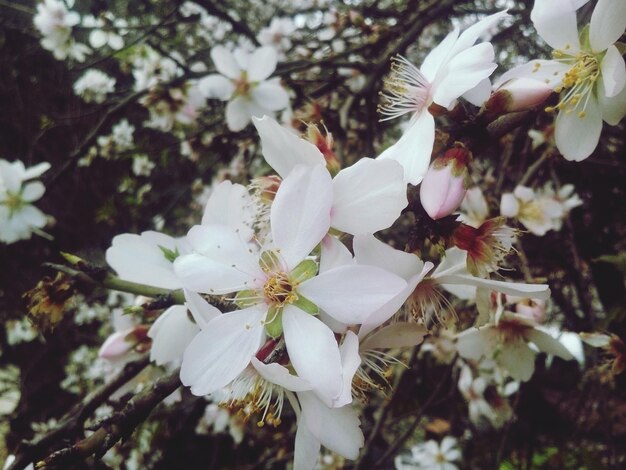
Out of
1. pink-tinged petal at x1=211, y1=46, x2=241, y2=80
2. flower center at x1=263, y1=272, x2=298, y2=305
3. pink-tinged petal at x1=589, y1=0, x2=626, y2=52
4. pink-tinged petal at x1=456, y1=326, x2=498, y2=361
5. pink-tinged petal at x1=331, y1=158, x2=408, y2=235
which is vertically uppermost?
pink-tinged petal at x1=589, y1=0, x2=626, y2=52

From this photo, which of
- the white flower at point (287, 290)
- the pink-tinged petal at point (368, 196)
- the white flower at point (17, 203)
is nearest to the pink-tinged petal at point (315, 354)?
the white flower at point (287, 290)

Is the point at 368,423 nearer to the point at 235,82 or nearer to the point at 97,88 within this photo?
the point at 235,82

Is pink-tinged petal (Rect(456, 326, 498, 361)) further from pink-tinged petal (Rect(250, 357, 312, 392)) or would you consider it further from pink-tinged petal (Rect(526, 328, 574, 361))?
pink-tinged petal (Rect(250, 357, 312, 392))

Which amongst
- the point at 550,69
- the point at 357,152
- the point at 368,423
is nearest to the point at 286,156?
the point at 550,69

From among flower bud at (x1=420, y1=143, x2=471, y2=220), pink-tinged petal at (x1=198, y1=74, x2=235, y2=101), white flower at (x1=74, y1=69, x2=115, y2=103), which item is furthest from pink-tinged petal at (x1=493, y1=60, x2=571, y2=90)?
white flower at (x1=74, y1=69, x2=115, y2=103)

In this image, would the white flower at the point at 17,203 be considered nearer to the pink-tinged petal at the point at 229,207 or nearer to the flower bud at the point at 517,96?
the pink-tinged petal at the point at 229,207

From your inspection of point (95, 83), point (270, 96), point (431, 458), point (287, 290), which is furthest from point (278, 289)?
point (95, 83)

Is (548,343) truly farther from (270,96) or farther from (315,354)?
(270,96)
